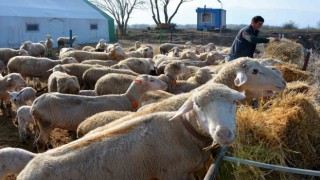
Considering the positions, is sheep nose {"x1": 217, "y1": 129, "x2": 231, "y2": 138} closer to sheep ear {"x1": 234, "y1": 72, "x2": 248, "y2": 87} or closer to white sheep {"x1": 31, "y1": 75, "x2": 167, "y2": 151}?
sheep ear {"x1": 234, "y1": 72, "x2": 248, "y2": 87}

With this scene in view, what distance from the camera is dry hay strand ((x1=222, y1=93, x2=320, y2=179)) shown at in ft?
11.8

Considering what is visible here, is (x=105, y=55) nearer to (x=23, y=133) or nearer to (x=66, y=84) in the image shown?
(x=66, y=84)

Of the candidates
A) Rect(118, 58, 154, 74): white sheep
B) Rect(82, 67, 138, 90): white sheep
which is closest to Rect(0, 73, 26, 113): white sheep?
Rect(82, 67, 138, 90): white sheep

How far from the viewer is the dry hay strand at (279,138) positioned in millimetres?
3600

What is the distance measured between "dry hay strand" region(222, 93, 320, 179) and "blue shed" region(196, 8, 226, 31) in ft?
150

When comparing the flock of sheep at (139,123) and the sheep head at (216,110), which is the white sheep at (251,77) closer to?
the flock of sheep at (139,123)

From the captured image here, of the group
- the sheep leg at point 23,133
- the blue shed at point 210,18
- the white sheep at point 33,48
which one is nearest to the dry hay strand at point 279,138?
the sheep leg at point 23,133

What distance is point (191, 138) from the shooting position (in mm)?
3564

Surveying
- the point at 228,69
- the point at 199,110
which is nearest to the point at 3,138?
the point at 228,69

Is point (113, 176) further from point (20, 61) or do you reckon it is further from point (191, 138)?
point (20, 61)

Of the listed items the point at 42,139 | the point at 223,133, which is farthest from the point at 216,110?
the point at 42,139

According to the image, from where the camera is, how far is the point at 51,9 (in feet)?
100

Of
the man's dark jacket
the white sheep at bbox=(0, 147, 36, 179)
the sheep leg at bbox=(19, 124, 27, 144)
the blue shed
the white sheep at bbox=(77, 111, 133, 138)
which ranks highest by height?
the blue shed

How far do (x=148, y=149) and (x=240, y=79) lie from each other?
222 centimetres
